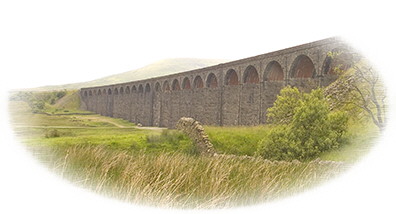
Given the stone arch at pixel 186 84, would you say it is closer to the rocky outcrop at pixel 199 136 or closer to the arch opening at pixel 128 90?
the arch opening at pixel 128 90

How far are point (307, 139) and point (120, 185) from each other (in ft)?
21.5

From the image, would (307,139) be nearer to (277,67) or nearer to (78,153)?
(78,153)

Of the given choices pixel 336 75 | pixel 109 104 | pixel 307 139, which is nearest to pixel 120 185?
pixel 307 139

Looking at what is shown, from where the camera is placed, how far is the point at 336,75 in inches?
673

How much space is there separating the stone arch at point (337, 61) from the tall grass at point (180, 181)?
1131 centimetres

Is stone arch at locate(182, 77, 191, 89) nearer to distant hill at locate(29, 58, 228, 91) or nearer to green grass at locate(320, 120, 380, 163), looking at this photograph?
green grass at locate(320, 120, 380, 163)

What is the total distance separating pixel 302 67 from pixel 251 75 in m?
5.98

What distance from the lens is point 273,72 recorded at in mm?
22766

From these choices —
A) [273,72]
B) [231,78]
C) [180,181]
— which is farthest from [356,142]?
[231,78]

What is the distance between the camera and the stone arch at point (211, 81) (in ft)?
105

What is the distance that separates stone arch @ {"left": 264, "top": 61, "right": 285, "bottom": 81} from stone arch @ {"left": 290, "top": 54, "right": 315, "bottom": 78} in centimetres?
211

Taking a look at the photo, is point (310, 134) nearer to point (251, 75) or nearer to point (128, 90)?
point (251, 75)

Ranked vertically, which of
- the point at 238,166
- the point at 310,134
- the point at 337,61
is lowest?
the point at 238,166

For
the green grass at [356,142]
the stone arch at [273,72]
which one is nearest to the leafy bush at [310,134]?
the green grass at [356,142]
